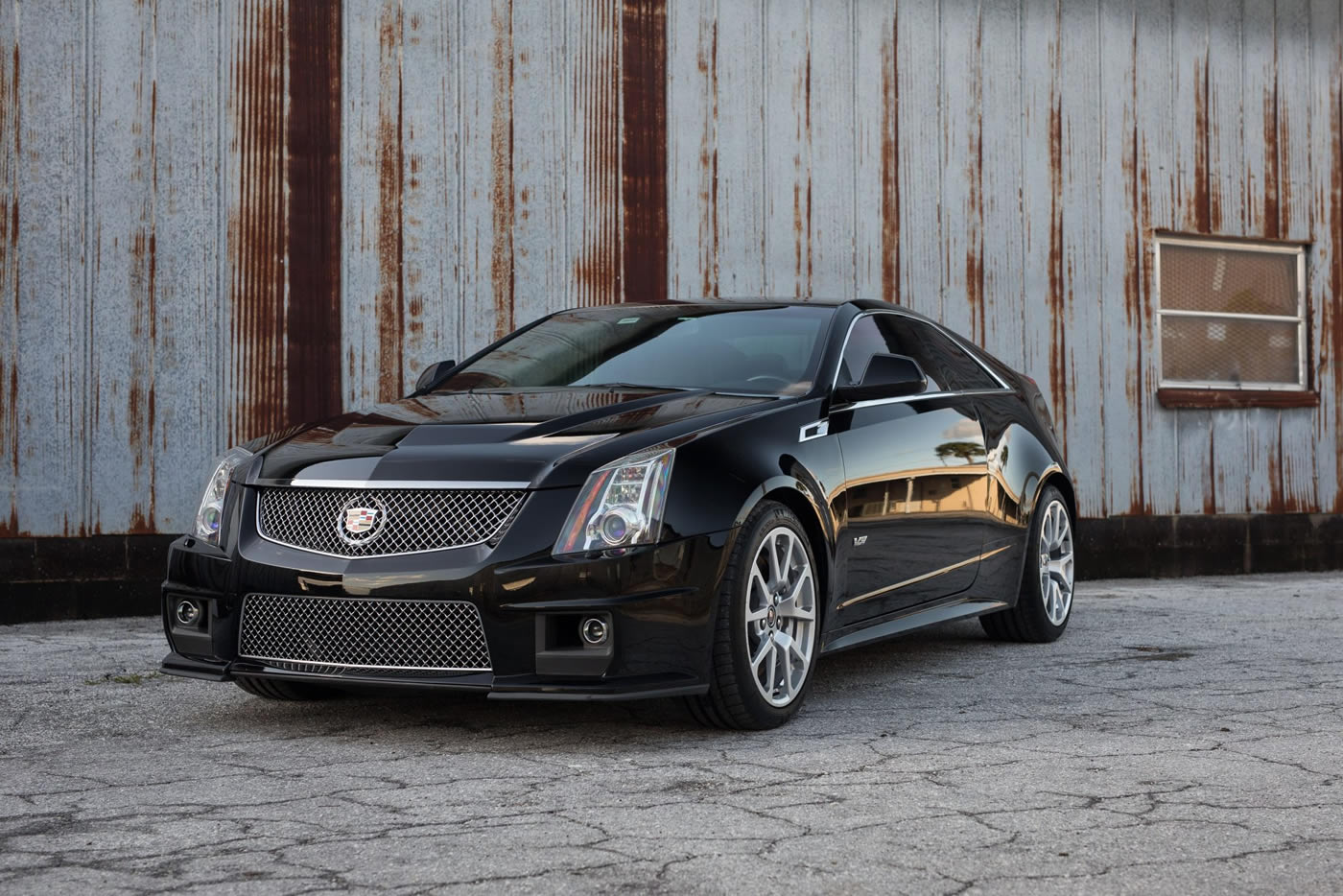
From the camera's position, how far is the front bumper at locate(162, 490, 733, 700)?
4.48 metres

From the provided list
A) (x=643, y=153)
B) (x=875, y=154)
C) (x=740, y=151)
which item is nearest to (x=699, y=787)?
(x=643, y=153)

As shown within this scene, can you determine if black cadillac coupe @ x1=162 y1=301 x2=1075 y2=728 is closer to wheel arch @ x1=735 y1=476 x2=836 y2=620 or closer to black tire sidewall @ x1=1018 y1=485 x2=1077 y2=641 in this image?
wheel arch @ x1=735 y1=476 x2=836 y2=620

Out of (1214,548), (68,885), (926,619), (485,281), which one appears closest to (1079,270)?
(1214,548)

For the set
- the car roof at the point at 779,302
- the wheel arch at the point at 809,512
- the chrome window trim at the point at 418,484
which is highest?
the car roof at the point at 779,302

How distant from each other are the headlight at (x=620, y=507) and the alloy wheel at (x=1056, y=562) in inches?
120

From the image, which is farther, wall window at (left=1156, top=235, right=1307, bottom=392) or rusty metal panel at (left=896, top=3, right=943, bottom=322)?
wall window at (left=1156, top=235, right=1307, bottom=392)

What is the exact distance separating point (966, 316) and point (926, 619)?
515 cm

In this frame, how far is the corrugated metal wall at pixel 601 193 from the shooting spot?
8.32 meters

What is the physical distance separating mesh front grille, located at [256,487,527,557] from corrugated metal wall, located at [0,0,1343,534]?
394 cm

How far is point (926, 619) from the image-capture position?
19.9 feet

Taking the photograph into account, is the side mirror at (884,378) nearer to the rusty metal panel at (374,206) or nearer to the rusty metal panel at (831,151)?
the rusty metal panel at (374,206)

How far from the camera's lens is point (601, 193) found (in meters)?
9.62

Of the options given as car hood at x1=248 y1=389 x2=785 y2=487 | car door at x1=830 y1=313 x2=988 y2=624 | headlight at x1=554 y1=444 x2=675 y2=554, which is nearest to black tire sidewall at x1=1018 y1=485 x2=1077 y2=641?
car door at x1=830 y1=313 x2=988 y2=624

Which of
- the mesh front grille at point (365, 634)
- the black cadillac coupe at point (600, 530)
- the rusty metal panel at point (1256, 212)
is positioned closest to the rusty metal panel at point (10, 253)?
the black cadillac coupe at point (600, 530)
